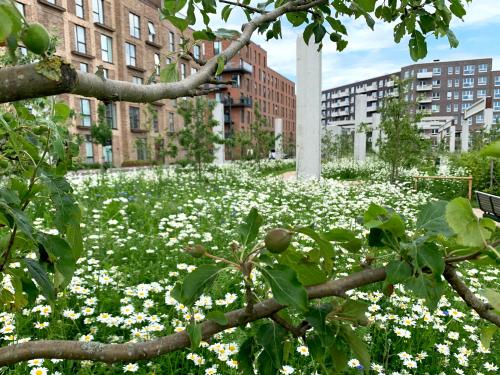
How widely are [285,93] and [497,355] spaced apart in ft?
268

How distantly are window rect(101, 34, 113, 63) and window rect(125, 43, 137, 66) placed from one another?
1624 millimetres

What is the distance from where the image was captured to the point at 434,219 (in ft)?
2.46

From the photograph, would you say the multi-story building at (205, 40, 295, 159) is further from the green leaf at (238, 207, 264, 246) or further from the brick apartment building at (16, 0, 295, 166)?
the green leaf at (238, 207, 264, 246)

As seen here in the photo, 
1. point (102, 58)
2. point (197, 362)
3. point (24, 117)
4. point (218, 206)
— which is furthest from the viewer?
point (102, 58)

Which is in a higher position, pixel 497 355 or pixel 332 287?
pixel 332 287

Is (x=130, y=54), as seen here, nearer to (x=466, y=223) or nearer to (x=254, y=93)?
(x=254, y=93)

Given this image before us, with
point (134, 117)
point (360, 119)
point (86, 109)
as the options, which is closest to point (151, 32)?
point (134, 117)

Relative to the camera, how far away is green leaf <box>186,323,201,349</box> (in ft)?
2.39

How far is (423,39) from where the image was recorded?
1.62 m

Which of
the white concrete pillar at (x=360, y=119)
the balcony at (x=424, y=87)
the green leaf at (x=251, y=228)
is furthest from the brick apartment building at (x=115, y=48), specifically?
the balcony at (x=424, y=87)

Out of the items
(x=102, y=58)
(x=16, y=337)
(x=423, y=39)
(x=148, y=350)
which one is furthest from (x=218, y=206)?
(x=102, y=58)

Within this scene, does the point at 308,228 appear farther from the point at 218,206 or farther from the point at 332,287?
the point at 218,206

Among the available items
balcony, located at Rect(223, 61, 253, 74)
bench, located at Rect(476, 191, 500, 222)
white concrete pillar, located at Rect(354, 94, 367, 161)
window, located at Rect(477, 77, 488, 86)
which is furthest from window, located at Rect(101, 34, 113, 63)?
window, located at Rect(477, 77, 488, 86)

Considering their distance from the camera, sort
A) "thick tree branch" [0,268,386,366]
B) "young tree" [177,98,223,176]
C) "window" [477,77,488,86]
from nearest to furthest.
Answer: "thick tree branch" [0,268,386,366] → "young tree" [177,98,223,176] → "window" [477,77,488,86]
